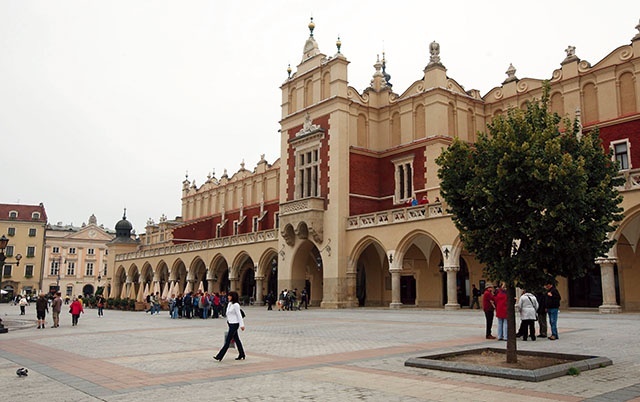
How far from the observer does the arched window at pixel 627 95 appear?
29.5 meters

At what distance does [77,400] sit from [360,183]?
1186 inches

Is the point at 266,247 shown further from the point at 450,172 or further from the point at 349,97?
the point at 450,172

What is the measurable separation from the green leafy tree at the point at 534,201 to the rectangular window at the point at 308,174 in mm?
26370

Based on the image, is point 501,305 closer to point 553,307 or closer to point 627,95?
point 553,307

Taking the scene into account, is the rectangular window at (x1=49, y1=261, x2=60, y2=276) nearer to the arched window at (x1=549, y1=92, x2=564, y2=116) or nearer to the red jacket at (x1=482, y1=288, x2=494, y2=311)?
the arched window at (x1=549, y1=92, x2=564, y2=116)

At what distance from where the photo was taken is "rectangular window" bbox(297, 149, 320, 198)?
37750 mm

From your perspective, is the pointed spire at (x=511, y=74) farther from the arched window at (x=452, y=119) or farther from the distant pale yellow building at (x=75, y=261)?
the distant pale yellow building at (x=75, y=261)

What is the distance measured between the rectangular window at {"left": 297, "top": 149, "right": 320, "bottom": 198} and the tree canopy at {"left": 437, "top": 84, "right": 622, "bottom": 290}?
86.5 feet

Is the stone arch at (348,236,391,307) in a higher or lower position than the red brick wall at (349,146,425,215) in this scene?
lower

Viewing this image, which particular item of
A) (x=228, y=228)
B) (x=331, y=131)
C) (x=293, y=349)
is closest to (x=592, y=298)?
(x=331, y=131)

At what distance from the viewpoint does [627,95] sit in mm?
29781

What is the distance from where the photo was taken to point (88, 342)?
16016mm

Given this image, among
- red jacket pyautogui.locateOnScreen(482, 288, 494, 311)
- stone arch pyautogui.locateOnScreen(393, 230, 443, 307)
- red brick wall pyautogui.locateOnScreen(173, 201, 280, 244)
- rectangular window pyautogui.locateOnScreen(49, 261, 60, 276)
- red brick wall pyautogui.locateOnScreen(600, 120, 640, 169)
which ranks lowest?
red jacket pyautogui.locateOnScreen(482, 288, 494, 311)

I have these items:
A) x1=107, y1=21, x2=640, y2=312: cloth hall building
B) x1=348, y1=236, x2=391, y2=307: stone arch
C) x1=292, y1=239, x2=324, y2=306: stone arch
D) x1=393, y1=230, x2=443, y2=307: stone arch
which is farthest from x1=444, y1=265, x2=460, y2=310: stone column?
x1=292, y1=239, x2=324, y2=306: stone arch
